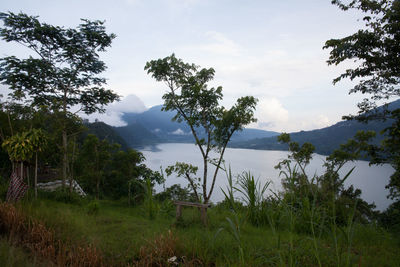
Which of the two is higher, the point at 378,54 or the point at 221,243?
the point at 378,54

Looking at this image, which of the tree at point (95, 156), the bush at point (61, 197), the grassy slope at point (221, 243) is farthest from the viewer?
the tree at point (95, 156)

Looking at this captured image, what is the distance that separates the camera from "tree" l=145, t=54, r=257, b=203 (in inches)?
399

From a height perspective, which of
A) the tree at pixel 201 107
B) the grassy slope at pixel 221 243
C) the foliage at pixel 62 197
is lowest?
the foliage at pixel 62 197

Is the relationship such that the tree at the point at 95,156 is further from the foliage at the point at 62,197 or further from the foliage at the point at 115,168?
the foliage at the point at 62,197

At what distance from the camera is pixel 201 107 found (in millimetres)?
10953

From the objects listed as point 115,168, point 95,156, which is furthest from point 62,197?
point 115,168

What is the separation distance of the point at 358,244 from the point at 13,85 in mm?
12482

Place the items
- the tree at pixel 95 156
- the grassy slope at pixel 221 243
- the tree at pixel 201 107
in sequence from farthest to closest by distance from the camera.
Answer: the tree at pixel 95 156 → the tree at pixel 201 107 → the grassy slope at pixel 221 243

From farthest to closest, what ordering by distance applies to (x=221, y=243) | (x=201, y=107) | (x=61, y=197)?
(x=201, y=107), (x=61, y=197), (x=221, y=243)

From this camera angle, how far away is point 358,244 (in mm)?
3189

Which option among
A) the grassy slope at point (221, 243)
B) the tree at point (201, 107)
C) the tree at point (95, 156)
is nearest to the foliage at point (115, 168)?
the tree at point (95, 156)

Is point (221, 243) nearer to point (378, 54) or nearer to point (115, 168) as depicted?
point (378, 54)

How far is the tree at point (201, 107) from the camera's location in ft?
33.2

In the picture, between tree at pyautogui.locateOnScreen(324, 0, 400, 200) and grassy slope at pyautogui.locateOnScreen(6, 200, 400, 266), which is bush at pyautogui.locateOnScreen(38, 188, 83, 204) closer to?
grassy slope at pyautogui.locateOnScreen(6, 200, 400, 266)
